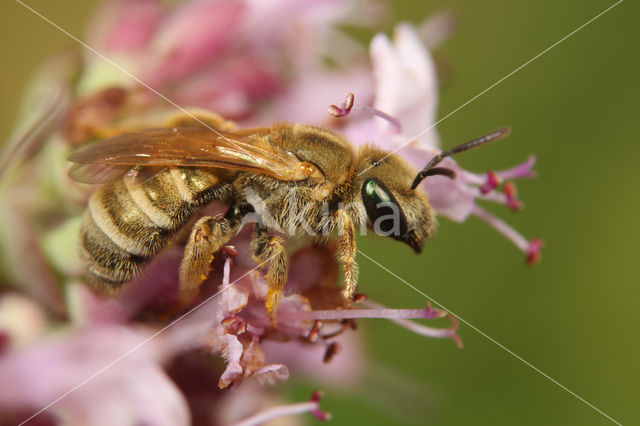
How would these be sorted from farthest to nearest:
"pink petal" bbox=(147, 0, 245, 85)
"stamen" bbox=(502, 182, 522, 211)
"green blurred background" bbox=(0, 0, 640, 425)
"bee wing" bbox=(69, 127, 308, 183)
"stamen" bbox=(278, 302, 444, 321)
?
1. "green blurred background" bbox=(0, 0, 640, 425)
2. "pink petal" bbox=(147, 0, 245, 85)
3. "stamen" bbox=(502, 182, 522, 211)
4. "stamen" bbox=(278, 302, 444, 321)
5. "bee wing" bbox=(69, 127, 308, 183)

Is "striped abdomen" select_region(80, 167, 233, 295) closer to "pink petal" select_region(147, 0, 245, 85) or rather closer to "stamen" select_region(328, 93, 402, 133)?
"stamen" select_region(328, 93, 402, 133)

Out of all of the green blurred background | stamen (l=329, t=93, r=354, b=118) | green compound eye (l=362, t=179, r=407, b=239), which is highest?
the green blurred background

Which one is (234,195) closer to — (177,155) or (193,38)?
(177,155)

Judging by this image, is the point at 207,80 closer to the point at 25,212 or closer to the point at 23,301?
the point at 25,212

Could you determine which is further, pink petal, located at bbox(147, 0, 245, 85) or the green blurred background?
the green blurred background

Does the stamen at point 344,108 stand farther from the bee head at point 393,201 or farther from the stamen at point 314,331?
the stamen at point 314,331

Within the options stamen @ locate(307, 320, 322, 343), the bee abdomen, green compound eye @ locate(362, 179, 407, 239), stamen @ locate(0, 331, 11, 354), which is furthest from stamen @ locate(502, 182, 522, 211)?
stamen @ locate(0, 331, 11, 354)

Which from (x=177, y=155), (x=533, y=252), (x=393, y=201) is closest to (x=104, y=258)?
(x=177, y=155)

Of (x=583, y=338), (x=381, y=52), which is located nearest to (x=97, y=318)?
(x=381, y=52)

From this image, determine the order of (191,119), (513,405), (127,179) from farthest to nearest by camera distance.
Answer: (513,405) → (191,119) → (127,179)
